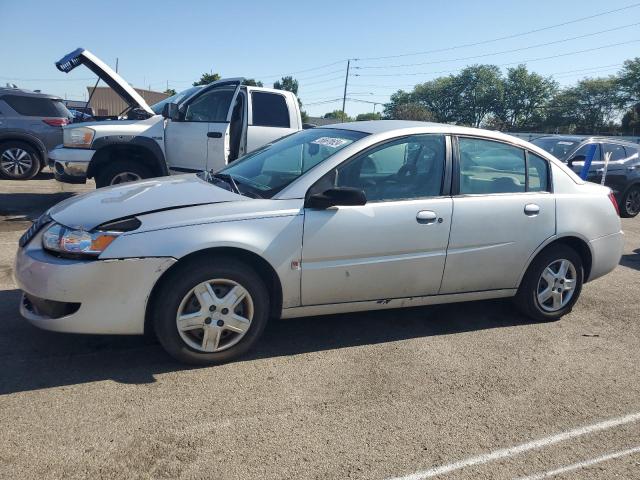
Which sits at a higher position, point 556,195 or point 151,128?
point 151,128

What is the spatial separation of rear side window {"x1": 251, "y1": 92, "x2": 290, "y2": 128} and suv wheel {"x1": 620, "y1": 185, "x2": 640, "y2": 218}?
771 cm

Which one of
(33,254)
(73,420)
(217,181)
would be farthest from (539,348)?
(33,254)

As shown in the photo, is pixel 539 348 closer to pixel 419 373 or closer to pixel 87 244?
pixel 419 373

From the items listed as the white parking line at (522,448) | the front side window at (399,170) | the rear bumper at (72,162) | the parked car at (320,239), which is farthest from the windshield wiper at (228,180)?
the rear bumper at (72,162)

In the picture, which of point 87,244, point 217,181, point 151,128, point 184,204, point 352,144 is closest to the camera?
point 87,244

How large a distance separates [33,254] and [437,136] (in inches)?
119

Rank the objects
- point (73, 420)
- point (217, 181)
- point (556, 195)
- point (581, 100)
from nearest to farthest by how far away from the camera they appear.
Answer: point (73, 420)
point (217, 181)
point (556, 195)
point (581, 100)

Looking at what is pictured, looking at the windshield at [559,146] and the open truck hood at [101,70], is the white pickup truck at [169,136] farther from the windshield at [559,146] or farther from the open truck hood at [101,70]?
the windshield at [559,146]

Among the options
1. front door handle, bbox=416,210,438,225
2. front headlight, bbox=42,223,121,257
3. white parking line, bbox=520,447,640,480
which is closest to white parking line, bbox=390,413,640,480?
white parking line, bbox=520,447,640,480

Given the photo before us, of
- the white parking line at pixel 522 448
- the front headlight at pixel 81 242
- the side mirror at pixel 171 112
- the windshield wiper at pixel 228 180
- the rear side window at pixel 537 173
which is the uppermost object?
the side mirror at pixel 171 112

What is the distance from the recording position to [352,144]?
393 cm

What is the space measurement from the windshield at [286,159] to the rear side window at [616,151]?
29.5 feet

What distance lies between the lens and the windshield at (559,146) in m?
10.6

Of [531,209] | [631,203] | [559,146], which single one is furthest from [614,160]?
[531,209]
